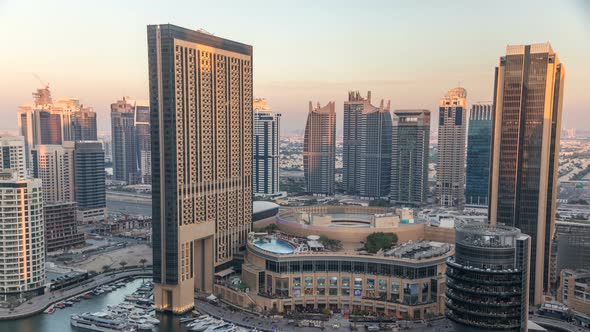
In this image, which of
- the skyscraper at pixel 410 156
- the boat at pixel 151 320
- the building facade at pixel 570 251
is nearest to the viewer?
the boat at pixel 151 320

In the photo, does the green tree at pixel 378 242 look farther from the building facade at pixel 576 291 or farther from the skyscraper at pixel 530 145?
the building facade at pixel 576 291

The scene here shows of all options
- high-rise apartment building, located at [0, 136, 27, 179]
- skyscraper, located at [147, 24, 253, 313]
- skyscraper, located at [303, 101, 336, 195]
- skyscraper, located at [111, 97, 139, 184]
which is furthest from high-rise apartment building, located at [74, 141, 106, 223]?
skyscraper, located at [111, 97, 139, 184]

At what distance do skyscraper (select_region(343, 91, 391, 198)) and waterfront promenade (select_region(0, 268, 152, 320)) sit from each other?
46546 millimetres

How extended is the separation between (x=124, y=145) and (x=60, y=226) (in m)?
53.9

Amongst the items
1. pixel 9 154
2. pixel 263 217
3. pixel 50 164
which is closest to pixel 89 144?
pixel 50 164

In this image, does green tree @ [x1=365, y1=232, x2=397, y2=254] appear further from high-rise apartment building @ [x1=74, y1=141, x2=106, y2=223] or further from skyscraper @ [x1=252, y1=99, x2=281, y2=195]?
skyscraper @ [x1=252, y1=99, x2=281, y2=195]

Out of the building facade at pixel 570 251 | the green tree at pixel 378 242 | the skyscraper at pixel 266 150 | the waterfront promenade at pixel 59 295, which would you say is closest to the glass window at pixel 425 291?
the green tree at pixel 378 242

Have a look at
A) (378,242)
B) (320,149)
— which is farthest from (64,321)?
(320,149)

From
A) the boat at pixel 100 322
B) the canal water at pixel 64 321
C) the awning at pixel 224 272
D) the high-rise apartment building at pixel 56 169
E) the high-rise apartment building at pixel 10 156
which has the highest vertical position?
the high-rise apartment building at pixel 10 156

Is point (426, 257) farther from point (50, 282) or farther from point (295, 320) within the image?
point (50, 282)

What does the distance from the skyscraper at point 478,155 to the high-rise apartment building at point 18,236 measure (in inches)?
2296

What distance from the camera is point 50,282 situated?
117ft

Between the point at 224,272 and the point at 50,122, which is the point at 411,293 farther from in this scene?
the point at 50,122

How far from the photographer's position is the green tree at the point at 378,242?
3356cm
